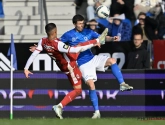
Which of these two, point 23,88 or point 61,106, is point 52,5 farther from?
point 61,106

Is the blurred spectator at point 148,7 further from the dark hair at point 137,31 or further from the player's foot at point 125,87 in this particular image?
the player's foot at point 125,87

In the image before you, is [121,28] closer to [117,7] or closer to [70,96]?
[117,7]

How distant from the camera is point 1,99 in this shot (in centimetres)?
1552

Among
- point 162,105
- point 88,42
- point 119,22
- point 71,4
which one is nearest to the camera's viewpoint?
point 88,42

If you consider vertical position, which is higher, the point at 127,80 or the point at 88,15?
the point at 88,15

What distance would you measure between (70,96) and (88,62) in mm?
897

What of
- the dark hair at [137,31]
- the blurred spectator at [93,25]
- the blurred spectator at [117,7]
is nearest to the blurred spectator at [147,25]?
the dark hair at [137,31]

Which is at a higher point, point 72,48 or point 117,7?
point 117,7

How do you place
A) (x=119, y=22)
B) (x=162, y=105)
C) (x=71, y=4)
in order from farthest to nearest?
(x=71, y=4), (x=119, y=22), (x=162, y=105)

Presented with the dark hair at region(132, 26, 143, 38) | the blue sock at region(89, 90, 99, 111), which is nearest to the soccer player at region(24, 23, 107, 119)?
the blue sock at region(89, 90, 99, 111)

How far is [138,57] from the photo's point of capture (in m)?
16.3

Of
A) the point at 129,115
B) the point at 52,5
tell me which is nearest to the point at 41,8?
the point at 52,5

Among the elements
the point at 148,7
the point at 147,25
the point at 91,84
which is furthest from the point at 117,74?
the point at 148,7

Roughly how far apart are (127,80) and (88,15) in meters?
4.13
